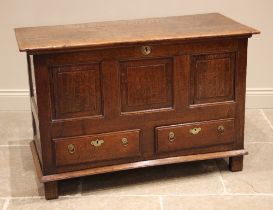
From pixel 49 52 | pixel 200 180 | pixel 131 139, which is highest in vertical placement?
pixel 49 52

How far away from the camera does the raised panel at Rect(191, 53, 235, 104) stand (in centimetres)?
264

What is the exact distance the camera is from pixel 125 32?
265 centimetres

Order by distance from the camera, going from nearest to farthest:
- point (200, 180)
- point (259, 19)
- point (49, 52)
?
point (49, 52), point (200, 180), point (259, 19)

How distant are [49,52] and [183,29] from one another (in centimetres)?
67

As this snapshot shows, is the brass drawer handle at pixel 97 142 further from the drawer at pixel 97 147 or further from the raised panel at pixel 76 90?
the raised panel at pixel 76 90

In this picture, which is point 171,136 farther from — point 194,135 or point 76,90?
point 76,90

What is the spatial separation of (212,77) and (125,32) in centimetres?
47

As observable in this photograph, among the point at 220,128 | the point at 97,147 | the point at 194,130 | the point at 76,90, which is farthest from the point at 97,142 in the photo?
the point at 220,128

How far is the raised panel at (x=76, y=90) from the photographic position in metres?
2.49

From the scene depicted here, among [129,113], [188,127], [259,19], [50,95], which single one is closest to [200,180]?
[188,127]

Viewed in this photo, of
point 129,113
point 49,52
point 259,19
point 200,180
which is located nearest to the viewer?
point 49,52

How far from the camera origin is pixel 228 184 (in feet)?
9.00

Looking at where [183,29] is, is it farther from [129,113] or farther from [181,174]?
[181,174]

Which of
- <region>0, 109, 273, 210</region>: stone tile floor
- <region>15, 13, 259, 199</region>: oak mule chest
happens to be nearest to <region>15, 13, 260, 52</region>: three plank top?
<region>15, 13, 259, 199</region>: oak mule chest
